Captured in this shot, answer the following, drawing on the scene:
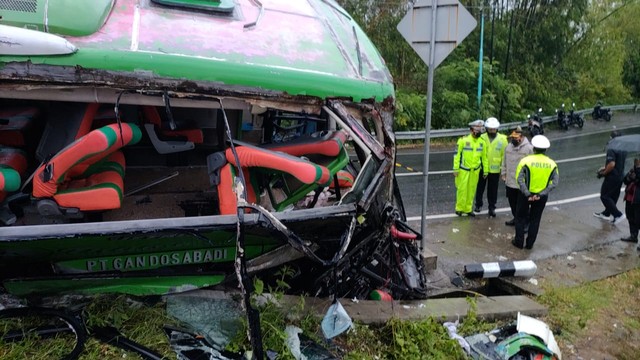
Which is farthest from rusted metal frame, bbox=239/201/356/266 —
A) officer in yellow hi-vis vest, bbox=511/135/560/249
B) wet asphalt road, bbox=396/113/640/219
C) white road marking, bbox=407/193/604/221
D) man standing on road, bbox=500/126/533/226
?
man standing on road, bbox=500/126/533/226

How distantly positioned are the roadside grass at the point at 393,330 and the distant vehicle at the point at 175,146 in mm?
218

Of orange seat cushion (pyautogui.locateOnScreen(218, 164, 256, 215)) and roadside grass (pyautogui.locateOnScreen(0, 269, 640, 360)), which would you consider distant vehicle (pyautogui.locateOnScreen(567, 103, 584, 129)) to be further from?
orange seat cushion (pyautogui.locateOnScreen(218, 164, 256, 215))

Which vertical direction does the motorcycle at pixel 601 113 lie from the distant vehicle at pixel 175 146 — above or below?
below

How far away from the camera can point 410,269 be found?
4602 millimetres

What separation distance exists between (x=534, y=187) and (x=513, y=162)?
3.83 ft

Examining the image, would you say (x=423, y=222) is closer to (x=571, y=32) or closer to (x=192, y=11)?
(x=192, y=11)

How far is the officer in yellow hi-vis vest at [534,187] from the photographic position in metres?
6.09

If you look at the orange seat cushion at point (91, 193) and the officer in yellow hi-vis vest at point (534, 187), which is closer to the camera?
the orange seat cushion at point (91, 193)

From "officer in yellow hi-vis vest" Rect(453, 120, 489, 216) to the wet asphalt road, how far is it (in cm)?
34

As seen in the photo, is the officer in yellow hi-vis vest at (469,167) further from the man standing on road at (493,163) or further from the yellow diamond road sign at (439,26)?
the yellow diamond road sign at (439,26)

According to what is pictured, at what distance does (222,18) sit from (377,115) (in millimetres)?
1210

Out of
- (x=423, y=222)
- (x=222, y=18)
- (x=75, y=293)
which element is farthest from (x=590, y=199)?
(x=75, y=293)

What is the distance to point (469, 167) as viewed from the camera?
7.53 metres

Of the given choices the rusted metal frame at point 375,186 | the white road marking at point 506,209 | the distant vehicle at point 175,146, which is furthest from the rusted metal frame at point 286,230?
the white road marking at point 506,209
